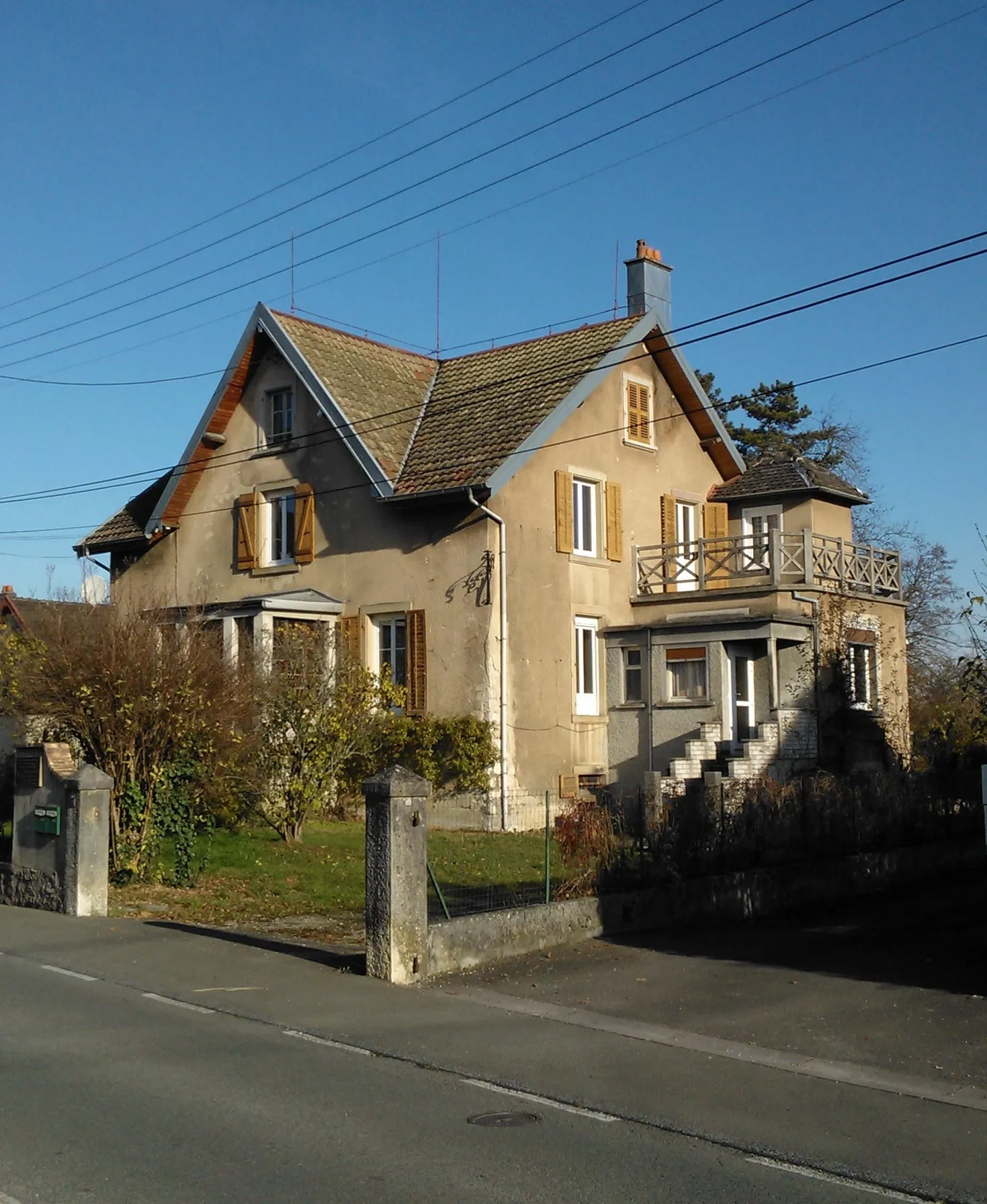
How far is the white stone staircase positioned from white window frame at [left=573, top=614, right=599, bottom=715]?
2.55 meters

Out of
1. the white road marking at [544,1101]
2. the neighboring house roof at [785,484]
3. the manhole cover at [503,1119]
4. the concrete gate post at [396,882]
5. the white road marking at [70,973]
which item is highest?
the neighboring house roof at [785,484]

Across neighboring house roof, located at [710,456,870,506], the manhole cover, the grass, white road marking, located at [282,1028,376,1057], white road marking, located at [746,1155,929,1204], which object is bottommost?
white road marking, located at [746,1155,929,1204]

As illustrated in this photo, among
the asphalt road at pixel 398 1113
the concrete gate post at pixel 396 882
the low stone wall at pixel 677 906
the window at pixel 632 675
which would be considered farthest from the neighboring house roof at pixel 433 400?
the asphalt road at pixel 398 1113

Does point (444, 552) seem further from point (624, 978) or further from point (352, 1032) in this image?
point (352, 1032)

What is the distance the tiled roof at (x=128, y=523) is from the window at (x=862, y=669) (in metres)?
15.9

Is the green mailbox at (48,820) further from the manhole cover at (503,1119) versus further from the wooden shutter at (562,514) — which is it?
the wooden shutter at (562,514)

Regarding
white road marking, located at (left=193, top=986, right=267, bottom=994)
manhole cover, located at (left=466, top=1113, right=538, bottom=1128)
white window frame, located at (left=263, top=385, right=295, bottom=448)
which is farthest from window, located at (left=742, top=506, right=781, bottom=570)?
manhole cover, located at (left=466, top=1113, right=538, bottom=1128)

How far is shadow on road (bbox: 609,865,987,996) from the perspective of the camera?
1195 cm

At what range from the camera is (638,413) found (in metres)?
28.5

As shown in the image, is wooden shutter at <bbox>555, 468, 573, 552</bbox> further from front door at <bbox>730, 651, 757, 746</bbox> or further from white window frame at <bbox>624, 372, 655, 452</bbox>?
front door at <bbox>730, 651, 757, 746</bbox>

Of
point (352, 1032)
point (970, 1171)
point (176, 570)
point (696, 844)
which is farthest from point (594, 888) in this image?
point (176, 570)

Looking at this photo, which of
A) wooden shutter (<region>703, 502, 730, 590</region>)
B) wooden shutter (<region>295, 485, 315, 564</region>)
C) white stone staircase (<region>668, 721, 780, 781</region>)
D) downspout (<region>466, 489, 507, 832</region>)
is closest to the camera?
white stone staircase (<region>668, 721, 780, 781</region>)

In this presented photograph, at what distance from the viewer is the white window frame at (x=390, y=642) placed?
26422 millimetres

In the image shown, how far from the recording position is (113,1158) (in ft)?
20.7
